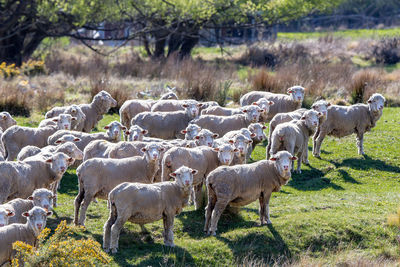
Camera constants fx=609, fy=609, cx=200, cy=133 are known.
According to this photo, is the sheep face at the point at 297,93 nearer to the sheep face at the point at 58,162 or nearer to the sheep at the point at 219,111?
the sheep at the point at 219,111

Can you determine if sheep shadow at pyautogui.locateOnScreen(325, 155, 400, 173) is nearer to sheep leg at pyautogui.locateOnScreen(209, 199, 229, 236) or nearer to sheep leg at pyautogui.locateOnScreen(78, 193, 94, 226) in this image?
sheep leg at pyautogui.locateOnScreen(209, 199, 229, 236)

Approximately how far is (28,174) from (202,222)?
336 centimetres

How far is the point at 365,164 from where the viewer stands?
15891mm

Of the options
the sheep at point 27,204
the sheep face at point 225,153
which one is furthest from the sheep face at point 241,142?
the sheep at point 27,204

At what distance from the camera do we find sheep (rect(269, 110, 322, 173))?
14.5 meters

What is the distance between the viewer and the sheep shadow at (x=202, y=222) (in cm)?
1102

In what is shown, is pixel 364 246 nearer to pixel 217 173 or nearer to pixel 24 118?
pixel 217 173

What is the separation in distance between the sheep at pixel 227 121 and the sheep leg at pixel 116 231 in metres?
6.36

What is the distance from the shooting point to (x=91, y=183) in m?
10.8

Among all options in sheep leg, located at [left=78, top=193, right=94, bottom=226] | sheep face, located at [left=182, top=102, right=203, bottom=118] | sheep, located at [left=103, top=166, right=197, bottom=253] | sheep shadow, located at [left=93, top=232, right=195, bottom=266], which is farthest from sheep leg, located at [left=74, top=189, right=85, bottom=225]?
sheep face, located at [left=182, top=102, right=203, bottom=118]

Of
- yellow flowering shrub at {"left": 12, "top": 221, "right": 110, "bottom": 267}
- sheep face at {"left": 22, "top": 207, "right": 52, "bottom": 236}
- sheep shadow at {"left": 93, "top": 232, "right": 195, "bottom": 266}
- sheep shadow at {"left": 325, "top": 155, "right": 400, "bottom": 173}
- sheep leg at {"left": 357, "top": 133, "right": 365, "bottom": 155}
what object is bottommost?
sheep shadow at {"left": 325, "top": 155, "right": 400, "bottom": 173}

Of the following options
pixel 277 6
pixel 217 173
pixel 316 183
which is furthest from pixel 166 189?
pixel 277 6

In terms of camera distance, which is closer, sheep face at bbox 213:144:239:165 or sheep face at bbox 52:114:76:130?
sheep face at bbox 213:144:239:165

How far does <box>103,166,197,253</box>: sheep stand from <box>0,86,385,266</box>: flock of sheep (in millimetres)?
16
